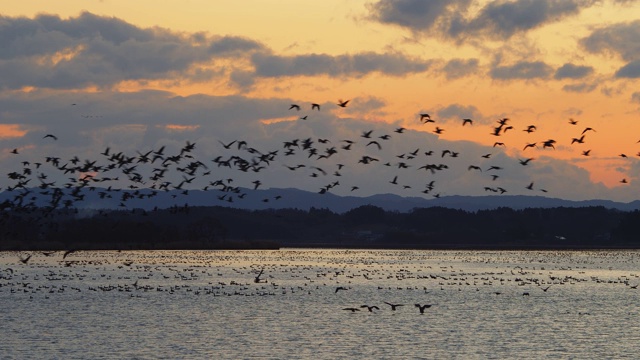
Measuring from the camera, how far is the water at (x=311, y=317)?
52688mm

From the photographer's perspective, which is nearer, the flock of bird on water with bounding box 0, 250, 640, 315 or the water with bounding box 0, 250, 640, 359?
the water with bounding box 0, 250, 640, 359

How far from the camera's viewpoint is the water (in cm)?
5269

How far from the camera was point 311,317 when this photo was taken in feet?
225

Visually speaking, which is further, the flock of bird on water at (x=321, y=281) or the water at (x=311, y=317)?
the flock of bird on water at (x=321, y=281)

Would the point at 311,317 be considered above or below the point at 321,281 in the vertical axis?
below

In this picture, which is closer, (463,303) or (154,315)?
(154,315)

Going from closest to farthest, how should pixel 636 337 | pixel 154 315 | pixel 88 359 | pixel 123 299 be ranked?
pixel 88 359 → pixel 636 337 → pixel 154 315 → pixel 123 299

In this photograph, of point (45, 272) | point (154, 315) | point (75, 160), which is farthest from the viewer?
point (45, 272)

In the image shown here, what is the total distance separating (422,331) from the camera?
60.6 metres

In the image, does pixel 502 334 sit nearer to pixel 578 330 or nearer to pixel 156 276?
pixel 578 330

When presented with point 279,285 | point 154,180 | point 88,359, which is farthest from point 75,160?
point 279,285

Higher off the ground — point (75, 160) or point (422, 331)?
point (75, 160)

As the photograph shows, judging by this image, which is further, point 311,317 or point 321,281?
point 321,281

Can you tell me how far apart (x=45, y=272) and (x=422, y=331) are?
7571 cm
